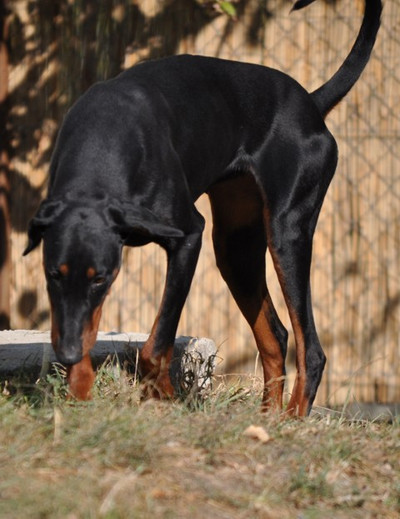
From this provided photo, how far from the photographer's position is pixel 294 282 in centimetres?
469

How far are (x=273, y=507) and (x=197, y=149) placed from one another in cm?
184

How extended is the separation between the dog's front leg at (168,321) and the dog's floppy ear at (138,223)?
0.36 metres

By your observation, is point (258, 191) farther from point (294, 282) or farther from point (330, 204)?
point (330, 204)

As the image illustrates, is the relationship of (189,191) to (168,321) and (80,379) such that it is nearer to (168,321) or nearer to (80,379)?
(168,321)

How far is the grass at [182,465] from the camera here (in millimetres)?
2848

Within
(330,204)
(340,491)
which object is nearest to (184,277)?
(340,491)

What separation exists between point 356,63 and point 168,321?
1.68 m

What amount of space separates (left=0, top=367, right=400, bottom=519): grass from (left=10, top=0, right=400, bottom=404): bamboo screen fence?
95.3 inches

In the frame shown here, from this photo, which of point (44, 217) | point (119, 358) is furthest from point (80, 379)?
point (119, 358)

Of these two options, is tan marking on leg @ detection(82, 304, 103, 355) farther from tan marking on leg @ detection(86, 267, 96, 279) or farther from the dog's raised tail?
the dog's raised tail

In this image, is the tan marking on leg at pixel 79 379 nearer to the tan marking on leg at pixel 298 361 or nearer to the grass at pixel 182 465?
the grass at pixel 182 465

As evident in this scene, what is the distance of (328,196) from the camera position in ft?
20.6

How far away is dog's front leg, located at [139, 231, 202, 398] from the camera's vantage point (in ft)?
13.7

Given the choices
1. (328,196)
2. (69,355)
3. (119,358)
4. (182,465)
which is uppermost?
(328,196)
